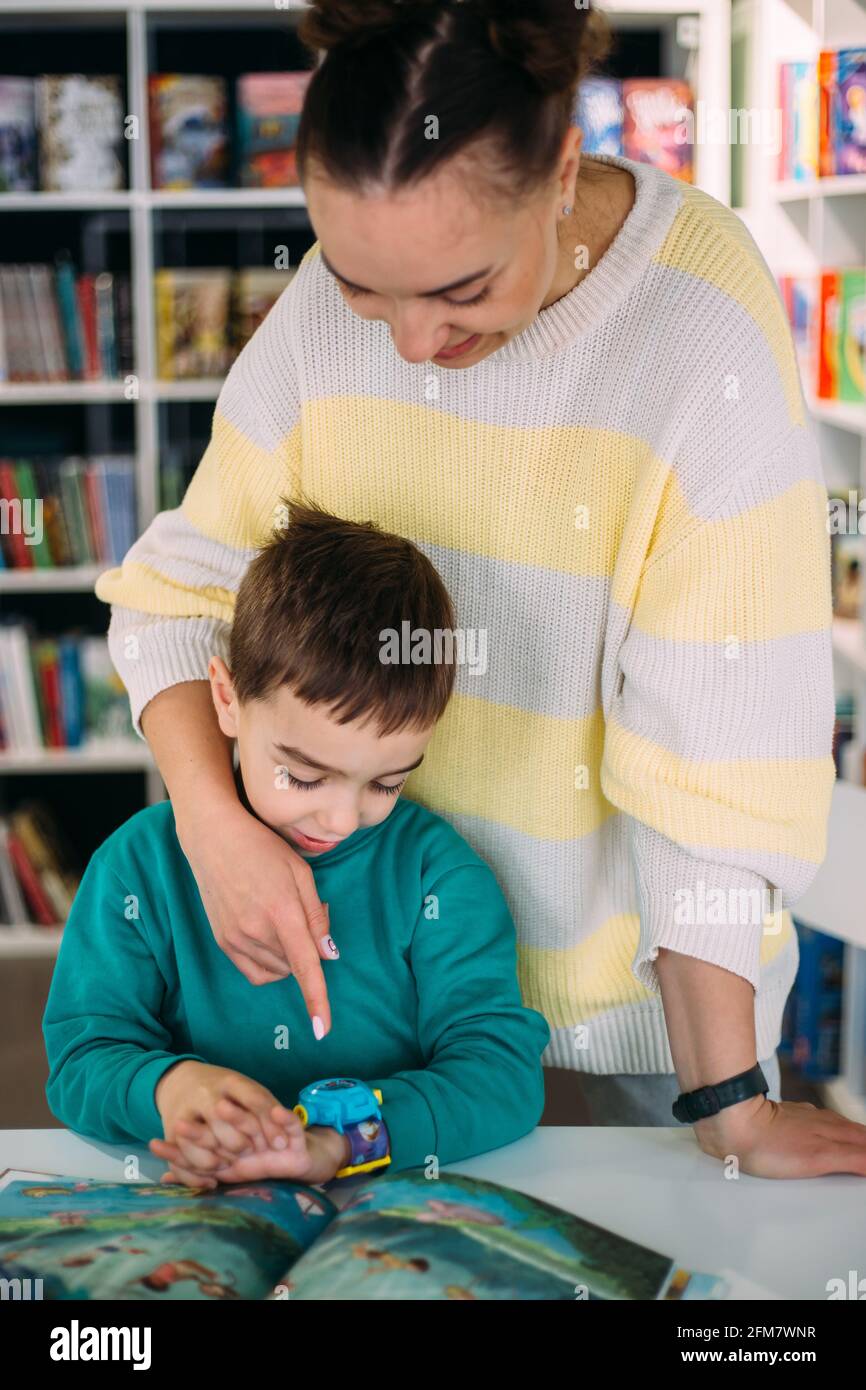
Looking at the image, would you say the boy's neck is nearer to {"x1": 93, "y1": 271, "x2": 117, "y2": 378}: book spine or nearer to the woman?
the woman

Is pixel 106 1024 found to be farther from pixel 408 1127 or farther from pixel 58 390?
pixel 58 390

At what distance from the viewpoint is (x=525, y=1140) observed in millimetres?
915

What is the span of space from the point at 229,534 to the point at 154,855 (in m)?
0.24

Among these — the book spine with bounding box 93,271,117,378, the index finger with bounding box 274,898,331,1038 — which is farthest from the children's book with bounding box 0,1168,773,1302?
the book spine with bounding box 93,271,117,378

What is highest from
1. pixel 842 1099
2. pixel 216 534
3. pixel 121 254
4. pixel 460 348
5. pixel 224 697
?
pixel 121 254

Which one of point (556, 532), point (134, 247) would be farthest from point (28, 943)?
point (556, 532)

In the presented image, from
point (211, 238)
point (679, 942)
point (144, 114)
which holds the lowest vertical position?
point (679, 942)

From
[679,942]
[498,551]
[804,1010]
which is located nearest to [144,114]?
[804,1010]

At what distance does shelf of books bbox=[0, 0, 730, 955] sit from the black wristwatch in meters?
2.42

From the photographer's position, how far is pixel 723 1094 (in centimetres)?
89

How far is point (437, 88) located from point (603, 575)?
33 cm

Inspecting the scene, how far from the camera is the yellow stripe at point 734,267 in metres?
0.90

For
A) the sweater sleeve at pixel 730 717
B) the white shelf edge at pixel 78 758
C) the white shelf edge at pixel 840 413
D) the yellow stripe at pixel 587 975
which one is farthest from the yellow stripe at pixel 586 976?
the white shelf edge at pixel 78 758

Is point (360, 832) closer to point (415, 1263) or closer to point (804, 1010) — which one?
point (415, 1263)
